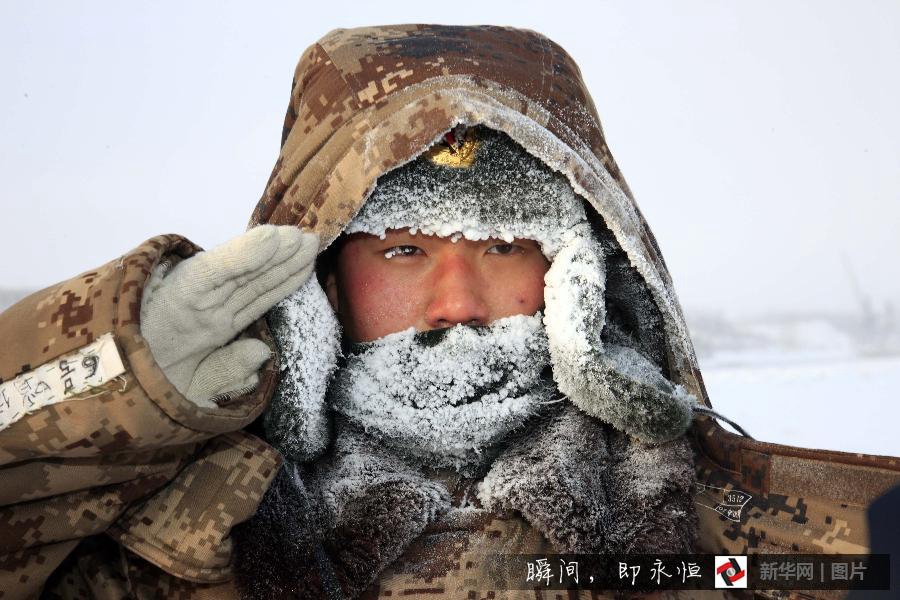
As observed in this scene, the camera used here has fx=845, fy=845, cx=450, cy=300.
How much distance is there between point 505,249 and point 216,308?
59 centimetres

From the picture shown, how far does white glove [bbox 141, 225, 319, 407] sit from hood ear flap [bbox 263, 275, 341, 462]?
0.22 ft

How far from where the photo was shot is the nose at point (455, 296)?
5.01 feet

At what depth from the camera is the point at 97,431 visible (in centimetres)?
110

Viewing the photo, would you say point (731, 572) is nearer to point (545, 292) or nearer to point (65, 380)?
point (545, 292)

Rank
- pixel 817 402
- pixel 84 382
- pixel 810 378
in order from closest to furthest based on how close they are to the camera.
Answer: pixel 84 382 < pixel 817 402 < pixel 810 378

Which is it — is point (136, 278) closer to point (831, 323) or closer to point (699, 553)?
point (699, 553)

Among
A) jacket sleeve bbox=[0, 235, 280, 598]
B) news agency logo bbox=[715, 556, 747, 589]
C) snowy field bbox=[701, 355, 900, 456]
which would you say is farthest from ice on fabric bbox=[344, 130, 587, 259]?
snowy field bbox=[701, 355, 900, 456]

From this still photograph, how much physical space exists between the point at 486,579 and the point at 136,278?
2.40ft

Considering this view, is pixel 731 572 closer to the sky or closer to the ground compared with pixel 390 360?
closer to the ground

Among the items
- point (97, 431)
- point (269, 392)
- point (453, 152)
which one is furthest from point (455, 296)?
point (97, 431)

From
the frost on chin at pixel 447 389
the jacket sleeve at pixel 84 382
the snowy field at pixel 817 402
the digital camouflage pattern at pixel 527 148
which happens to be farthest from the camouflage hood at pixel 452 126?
the snowy field at pixel 817 402

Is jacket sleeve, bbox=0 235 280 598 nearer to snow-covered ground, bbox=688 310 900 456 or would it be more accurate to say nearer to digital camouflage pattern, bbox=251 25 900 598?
digital camouflage pattern, bbox=251 25 900 598

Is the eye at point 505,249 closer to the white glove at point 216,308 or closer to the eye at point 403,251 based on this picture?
the eye at point 403,251

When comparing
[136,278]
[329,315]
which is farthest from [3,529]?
[329,315]
